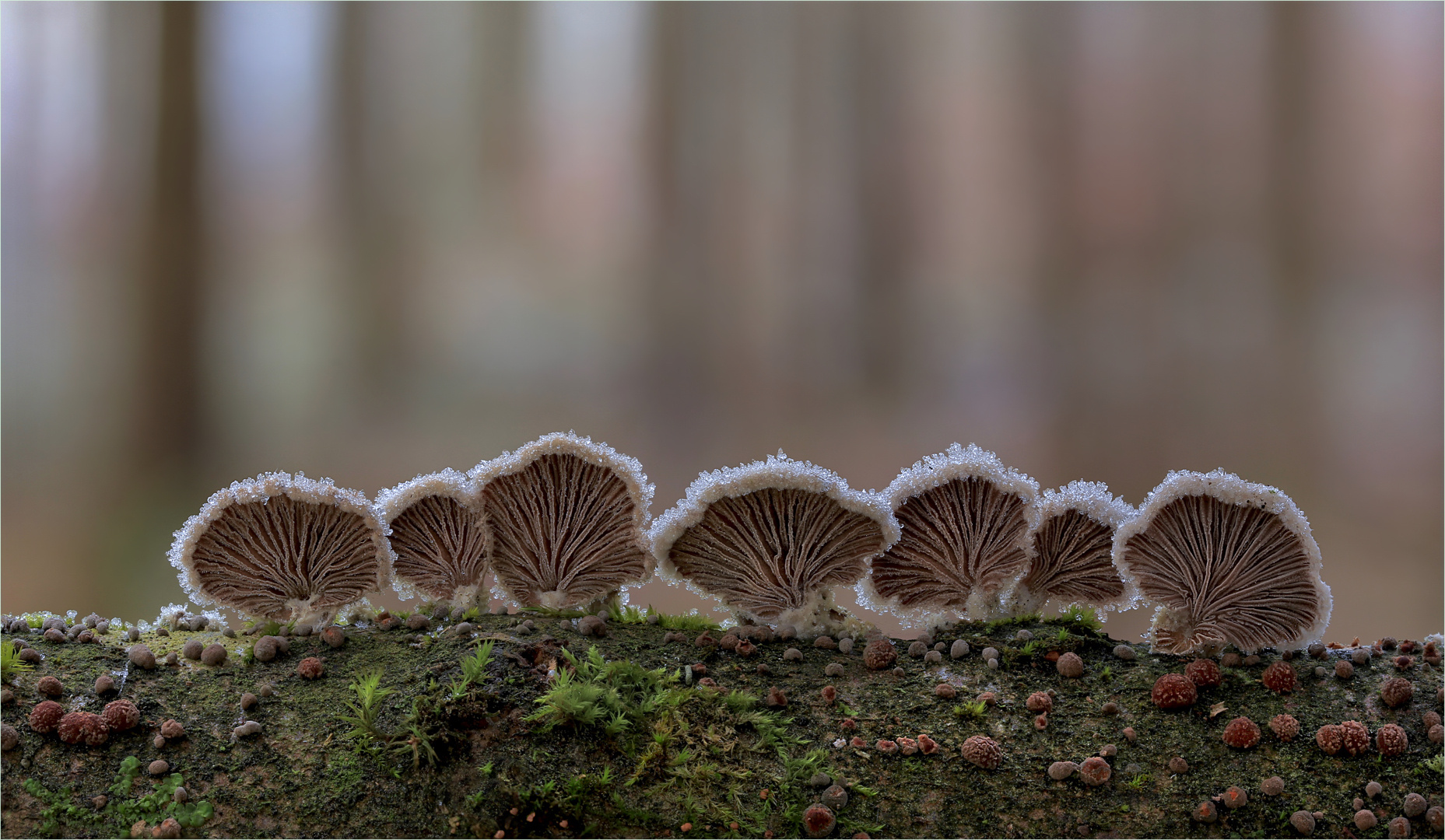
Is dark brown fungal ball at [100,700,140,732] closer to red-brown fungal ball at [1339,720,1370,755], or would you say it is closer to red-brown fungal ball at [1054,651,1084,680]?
red-brown fungal ball at [1054,651,1084,680]

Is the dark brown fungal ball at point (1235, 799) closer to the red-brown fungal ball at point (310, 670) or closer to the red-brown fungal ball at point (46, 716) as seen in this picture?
the red-brown fungal ball at point (310, 670)

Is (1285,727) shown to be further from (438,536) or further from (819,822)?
(438,536)

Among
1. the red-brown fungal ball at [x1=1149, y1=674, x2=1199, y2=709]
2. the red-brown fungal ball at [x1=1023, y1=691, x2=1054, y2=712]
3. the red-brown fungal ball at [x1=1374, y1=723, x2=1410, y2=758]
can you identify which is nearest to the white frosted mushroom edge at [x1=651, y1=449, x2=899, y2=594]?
the red-brown fungal ball at [x1=1023, y1=691, x2=1054, y2=712]

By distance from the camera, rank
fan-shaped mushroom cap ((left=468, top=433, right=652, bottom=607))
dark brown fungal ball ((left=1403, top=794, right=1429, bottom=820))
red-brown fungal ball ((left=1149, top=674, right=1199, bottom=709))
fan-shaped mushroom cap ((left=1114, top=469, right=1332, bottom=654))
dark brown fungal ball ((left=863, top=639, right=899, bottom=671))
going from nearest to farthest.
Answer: dark brown fungal ball ((left=1403, top=794, right=1429, bottom=820)) → red-brown fungal ball ((left=1149, top=674, right=1199, bottom=709)) → fan-shaped mushroom cap ((left=1114, top=469, right=1332, bottom=654)) → dark brown fungal ball ((left=863, top=639, right=899, bottom=671)) → fan-shaped mushroom cap ((left=468, top=433, right=652, bottom=607))

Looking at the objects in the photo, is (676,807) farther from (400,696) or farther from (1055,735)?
(1055,735)

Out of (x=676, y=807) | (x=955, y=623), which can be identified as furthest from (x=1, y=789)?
(x=955, y=623)
